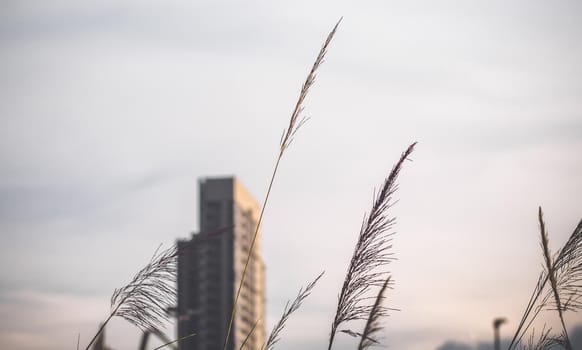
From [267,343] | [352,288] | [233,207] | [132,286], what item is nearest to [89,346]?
[132,286]

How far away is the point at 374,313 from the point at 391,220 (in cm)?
37

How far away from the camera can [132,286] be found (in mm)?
3619

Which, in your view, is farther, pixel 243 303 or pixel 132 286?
pixel 243 303

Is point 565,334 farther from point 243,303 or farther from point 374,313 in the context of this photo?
point 243,303

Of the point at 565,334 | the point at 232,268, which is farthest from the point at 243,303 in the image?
the point at 565,334

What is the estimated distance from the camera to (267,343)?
3590 mm

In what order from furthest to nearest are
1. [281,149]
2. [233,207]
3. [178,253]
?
[233,207]
[281,149]
[178,253]

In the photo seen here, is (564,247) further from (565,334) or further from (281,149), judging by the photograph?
(281,149)

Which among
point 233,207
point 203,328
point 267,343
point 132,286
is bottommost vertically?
point 267,343

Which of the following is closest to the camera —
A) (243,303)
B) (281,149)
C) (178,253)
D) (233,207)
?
(178,253)

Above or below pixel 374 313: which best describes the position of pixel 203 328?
above

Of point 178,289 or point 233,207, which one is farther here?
point 233,207

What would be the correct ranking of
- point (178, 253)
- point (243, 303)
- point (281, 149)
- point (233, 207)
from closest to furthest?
point (178, 253), point (281, 149), point (233, 207), point (243, 303)

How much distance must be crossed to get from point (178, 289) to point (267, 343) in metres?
0.39
